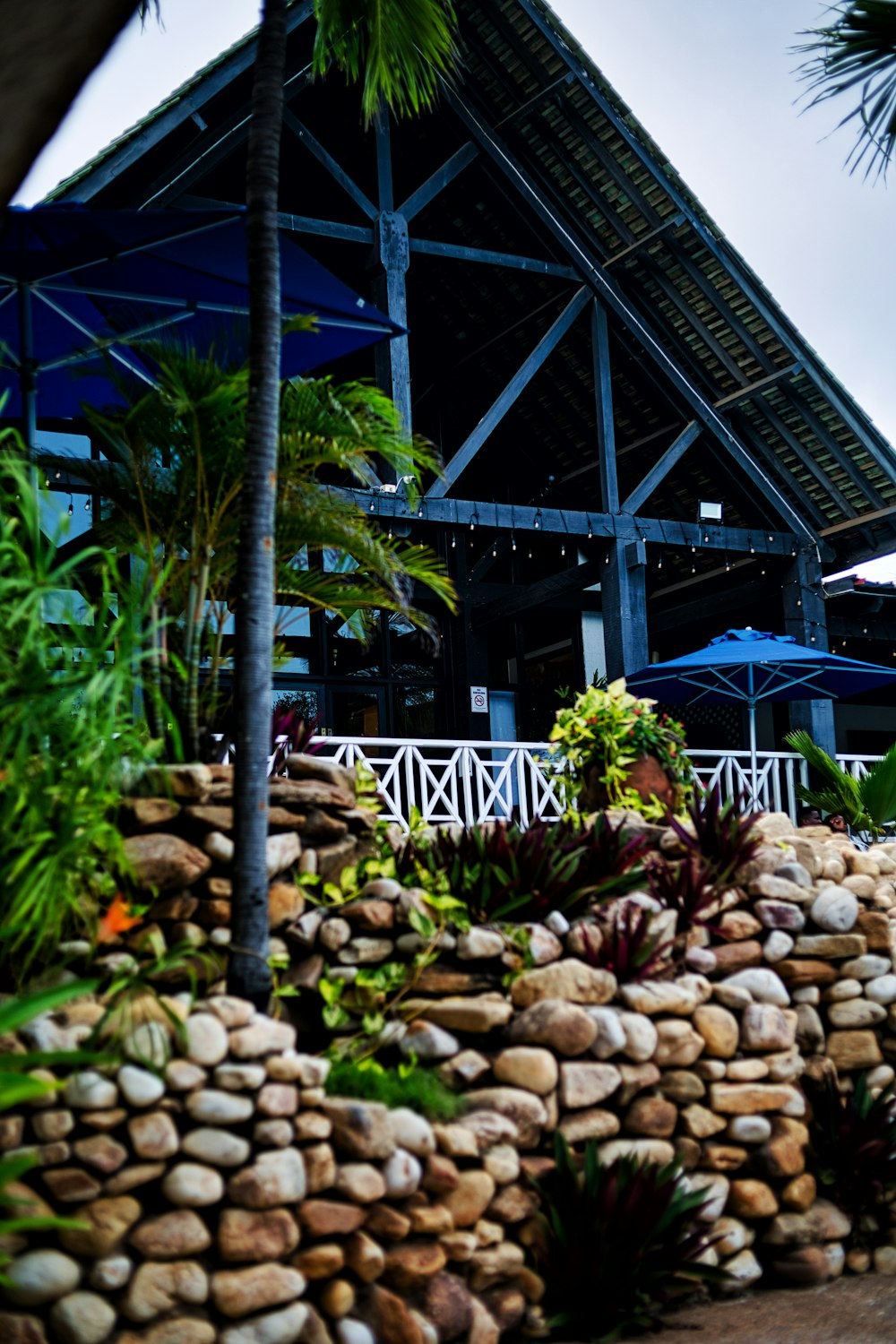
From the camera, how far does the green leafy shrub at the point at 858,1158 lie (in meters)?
6.21

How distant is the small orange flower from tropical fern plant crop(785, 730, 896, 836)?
6626 millimetres

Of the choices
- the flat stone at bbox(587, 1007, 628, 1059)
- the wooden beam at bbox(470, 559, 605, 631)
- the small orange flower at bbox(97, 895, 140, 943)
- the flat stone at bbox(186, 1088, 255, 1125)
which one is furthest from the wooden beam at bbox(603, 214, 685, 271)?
the flat stone at bbox(186, 1088, 255, 1125)

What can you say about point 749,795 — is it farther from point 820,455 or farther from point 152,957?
point 152,957

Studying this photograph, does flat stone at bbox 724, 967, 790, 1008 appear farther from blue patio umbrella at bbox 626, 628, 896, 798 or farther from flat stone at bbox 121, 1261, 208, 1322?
blue patio umbrella at bbox 626, 628, 896, 798

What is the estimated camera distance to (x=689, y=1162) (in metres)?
5.84

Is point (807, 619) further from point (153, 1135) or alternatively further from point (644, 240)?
point (153, 1135)

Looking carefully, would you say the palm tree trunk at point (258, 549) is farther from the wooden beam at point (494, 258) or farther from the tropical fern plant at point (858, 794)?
the wooden beam at point (494, 258)

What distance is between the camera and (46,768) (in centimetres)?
459

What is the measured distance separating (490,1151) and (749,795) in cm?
574

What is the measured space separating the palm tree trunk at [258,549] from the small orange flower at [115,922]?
39 cm

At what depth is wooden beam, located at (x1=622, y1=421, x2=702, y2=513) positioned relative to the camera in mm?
12758

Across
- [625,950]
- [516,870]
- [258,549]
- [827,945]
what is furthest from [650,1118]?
[258,549]

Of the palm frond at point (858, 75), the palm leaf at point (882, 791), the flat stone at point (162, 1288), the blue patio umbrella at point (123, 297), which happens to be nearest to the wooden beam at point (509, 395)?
the blue patio umbrella at point (123, 297)

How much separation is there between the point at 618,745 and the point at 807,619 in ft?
21.0
